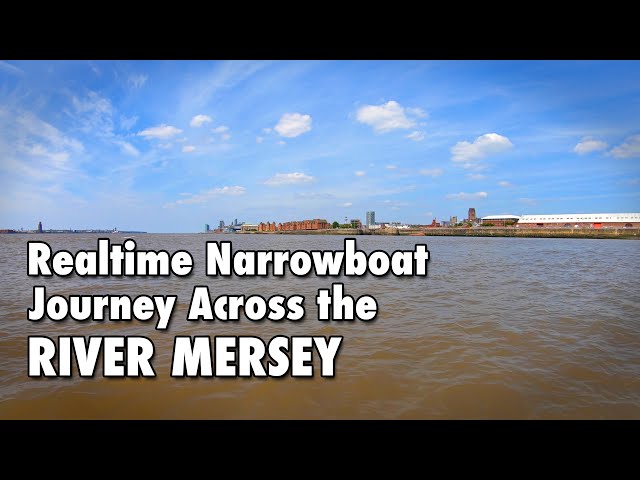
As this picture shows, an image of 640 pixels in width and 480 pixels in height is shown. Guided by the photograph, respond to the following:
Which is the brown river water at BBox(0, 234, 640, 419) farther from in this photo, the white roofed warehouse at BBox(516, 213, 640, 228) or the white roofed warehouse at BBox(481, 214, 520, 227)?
the white roofed warehouse at BBox(481, 214, 520, 227)

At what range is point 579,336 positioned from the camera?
6.59 m

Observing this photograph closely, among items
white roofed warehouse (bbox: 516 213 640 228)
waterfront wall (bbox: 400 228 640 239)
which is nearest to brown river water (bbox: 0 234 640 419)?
waterfront wall (bbox: 400 228 640 239)

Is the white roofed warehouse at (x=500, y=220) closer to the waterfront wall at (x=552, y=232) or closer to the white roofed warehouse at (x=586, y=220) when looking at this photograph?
the white roofed warehouse at (x=586, y=220)

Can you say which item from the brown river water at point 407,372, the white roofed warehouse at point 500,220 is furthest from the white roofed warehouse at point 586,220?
the brown river water at point 407,372

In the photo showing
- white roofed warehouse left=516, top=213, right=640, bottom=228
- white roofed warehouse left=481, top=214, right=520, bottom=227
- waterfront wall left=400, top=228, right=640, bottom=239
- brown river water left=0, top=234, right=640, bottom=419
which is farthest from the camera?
white roofed warehouse left=481, top=214, right=520, bottom=227

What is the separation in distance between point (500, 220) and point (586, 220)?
104 feet

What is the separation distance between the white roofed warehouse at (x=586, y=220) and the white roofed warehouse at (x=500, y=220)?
973 cm

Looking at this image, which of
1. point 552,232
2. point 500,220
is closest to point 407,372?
point 552,232

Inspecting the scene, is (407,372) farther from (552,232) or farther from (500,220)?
(500,220)

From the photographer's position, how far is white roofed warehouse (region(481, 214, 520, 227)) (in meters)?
113

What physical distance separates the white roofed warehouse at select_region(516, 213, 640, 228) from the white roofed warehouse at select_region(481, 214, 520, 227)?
31.9 feet

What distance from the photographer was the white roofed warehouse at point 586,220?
8044 centimetres
